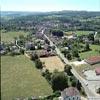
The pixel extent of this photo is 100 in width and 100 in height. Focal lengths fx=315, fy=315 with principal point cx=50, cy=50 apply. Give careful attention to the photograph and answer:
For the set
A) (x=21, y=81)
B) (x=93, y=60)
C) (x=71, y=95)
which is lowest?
(x=21, y=81)

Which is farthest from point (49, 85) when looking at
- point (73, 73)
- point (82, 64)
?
point (82, 64)

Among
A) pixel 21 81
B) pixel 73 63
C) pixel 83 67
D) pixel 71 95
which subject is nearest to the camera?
pixel 71 95

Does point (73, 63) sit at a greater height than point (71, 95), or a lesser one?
lesser

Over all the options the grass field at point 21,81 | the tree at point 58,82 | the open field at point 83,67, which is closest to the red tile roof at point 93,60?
the open field at point 83,67

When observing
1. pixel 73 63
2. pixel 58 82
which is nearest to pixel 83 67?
pixel 73 63

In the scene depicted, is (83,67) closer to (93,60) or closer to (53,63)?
(93,60)

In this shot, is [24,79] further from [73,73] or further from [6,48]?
[6,48]

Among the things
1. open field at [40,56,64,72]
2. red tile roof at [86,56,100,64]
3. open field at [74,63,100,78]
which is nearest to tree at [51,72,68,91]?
open field at [74,63,100,78]
